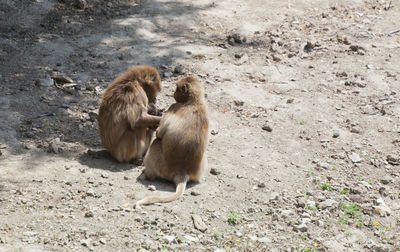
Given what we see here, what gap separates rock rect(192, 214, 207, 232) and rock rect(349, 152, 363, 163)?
303cm

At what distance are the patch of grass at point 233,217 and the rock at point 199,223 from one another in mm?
367

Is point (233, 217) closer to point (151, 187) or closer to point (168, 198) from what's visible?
point (168, 198)

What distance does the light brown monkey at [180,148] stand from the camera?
22.9 ft

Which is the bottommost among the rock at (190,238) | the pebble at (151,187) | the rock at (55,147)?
the pebble at (151,187)

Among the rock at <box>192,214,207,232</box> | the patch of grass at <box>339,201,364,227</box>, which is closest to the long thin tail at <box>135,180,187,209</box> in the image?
the rock at <box>192,214,207,232</box>

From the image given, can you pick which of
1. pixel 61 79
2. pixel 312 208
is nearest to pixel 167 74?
pixel 61 79

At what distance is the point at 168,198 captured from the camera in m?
6.53

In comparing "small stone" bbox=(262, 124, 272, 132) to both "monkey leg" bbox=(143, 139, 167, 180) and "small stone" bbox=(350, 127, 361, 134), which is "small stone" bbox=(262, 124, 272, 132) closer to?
"small stone" bbox=(350, 127, 361, 134)

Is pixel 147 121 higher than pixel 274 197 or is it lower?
higher

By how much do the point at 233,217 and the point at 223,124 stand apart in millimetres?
2725

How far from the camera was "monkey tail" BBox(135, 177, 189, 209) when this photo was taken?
6.34 m

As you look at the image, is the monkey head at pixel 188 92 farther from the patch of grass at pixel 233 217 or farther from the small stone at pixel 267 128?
the patch of grass at pixel 233 217

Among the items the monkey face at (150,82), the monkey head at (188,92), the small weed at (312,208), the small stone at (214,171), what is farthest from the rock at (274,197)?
the monkey face at (150,82)

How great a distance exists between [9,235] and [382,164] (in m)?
5.53
